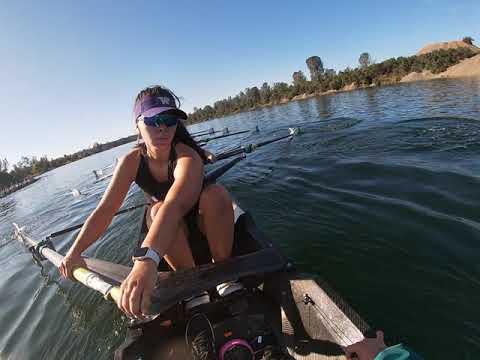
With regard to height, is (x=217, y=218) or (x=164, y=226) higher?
(x=164, y=226)

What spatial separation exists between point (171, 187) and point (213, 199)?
408mm

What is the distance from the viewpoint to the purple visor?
8.58 feet

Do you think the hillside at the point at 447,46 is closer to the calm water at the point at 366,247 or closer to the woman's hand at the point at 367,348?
the calm water at the point at 366,247

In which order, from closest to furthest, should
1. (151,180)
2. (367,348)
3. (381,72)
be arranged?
1. (367,348)
2. (151,180)
3. (381,72)

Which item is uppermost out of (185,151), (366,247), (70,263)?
(185,151)

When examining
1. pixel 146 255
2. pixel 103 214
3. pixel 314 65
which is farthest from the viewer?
pixel 314 65

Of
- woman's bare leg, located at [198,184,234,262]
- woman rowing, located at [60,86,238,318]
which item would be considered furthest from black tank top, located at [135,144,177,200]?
woman's bare leg, located at [198,184,234,262]

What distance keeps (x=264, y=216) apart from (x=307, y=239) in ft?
4.90

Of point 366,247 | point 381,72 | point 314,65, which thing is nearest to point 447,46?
point 381,72

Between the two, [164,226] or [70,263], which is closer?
[164,226]

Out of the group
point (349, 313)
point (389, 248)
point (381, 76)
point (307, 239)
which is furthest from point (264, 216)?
point (381, 76)

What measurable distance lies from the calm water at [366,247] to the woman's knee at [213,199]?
5.85 ft

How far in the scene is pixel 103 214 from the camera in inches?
107

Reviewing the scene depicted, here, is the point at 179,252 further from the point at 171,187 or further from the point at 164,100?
the point at 164,100
